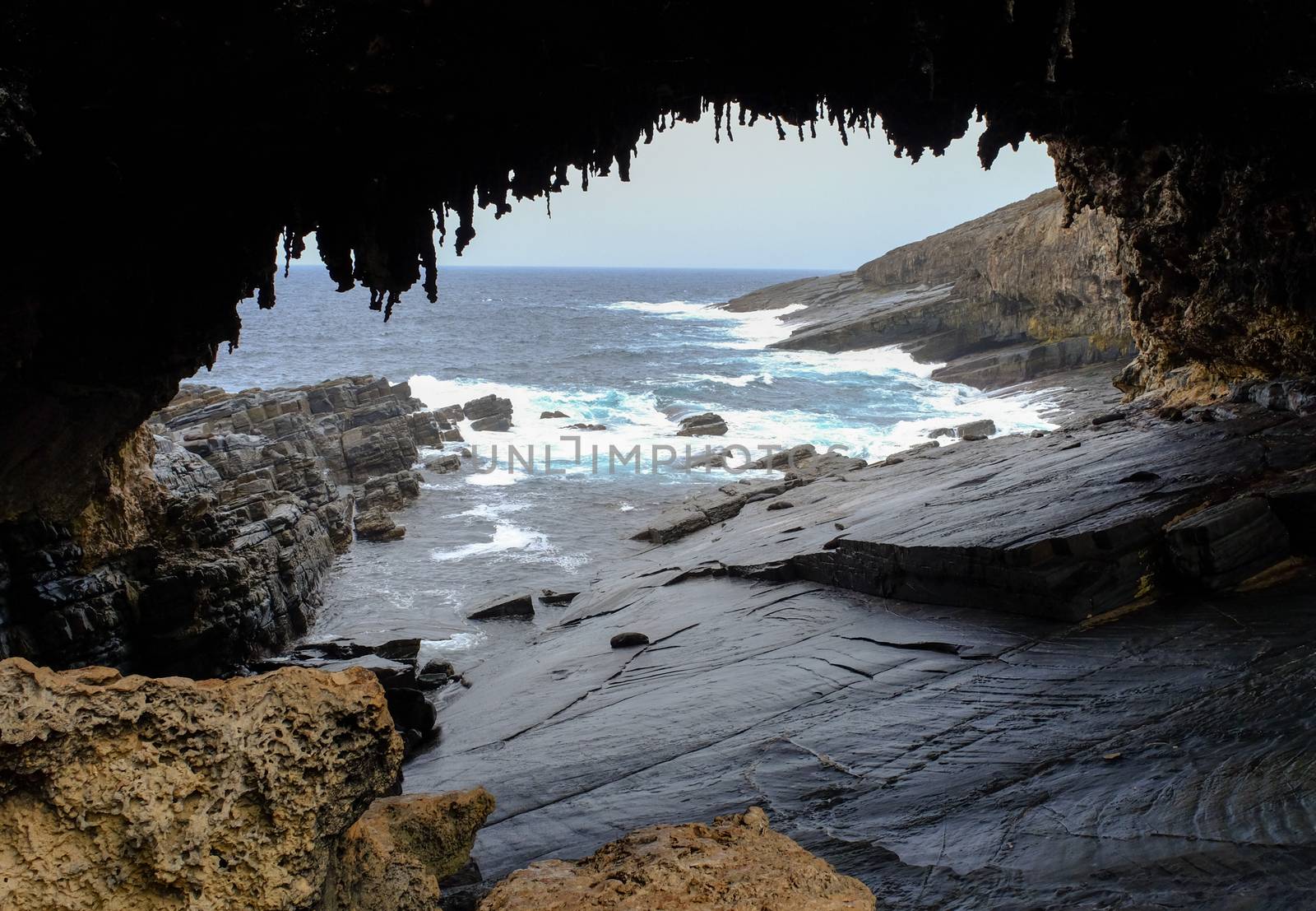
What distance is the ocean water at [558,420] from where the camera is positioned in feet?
58.9

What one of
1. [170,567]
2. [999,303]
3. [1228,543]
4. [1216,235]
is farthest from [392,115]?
[999,303]

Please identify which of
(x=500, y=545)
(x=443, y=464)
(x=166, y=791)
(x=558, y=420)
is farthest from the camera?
(x=558, y=420)

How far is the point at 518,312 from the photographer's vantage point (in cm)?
10225

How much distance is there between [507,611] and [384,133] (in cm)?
975

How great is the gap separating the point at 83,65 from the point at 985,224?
199 feet

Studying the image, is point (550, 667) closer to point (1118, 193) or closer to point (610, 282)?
point (1118, 193)

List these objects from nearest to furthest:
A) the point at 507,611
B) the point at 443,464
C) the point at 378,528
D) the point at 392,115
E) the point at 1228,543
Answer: the point at 392,115
the point at 1228,543
the point at 507,611
the point at 378,528
the point at 443,464

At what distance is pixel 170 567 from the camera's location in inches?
465

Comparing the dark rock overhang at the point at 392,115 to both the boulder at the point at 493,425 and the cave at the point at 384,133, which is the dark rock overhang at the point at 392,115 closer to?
the cave at the point at 384,133

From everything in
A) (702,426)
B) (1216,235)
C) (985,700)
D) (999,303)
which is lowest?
(985,700)

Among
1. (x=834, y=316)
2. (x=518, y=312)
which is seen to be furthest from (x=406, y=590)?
(x=518, y=312)

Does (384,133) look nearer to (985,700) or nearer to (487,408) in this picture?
(985,700)

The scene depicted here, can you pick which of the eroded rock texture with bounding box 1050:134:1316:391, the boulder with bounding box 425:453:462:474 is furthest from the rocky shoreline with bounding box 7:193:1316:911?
the boulder with bounding box 425:453:462:474

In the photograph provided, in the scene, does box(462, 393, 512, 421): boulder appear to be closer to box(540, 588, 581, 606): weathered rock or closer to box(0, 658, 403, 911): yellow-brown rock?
box(540, 588, 581, 606): weathered rock
